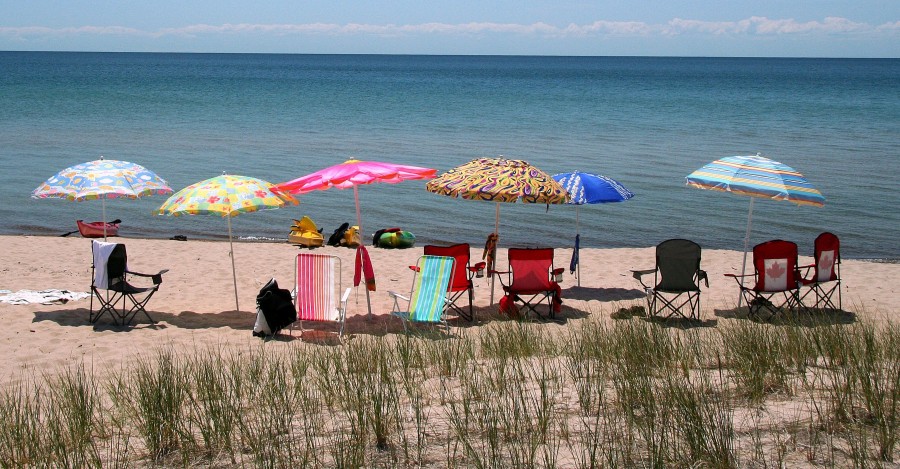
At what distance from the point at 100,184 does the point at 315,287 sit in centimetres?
237

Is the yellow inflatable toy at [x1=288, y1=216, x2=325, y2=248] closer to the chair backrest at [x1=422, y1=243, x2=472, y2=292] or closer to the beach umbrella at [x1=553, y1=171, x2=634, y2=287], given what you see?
the beach umbrella at [x1=553, y1=171, x2=634, y2=287]

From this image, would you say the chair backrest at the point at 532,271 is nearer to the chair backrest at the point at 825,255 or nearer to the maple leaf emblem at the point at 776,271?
the maple leaf emblem at the point at 776,271

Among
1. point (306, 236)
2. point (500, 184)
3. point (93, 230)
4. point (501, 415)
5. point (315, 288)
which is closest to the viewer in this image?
point (501, 415)

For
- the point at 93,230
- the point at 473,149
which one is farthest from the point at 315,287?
the point at 473,149

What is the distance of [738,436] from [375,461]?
181 cm

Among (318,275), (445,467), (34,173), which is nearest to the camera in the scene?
(445,467)

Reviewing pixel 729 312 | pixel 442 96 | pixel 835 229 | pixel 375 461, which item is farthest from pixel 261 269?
pixel 442 96

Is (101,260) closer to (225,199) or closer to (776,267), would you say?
(225,199)

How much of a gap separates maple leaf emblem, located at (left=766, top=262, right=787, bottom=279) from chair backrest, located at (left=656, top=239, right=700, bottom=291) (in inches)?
29.8

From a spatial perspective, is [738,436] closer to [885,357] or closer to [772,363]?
[772,363]

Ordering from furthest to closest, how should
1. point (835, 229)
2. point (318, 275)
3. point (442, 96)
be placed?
point (442, 96), point (835, 229), point (318, 275)

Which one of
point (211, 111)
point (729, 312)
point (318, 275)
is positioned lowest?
point (729, 312)

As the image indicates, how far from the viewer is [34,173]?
63.8 ft

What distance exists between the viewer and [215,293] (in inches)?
372
